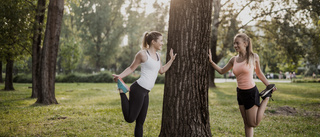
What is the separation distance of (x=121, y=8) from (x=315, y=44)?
36469 millimetres

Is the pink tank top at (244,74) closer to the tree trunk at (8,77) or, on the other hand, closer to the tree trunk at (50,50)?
the tree trunk at (50,50)

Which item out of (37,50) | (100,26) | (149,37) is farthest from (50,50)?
(100,26)

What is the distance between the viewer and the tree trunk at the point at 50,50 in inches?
449

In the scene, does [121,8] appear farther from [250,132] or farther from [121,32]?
[250,132]

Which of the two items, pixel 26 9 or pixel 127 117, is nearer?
pixel 127 117

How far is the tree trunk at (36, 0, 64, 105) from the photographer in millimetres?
11406

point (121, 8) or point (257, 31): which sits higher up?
point (121, 8)

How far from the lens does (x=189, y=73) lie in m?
4.18

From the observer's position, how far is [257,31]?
1034 inches

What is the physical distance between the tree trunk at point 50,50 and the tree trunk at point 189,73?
8.87 metres

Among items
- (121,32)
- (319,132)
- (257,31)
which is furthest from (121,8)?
(319,132)

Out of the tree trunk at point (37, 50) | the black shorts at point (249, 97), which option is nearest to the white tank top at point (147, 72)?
the black shorts at point (249, 97)

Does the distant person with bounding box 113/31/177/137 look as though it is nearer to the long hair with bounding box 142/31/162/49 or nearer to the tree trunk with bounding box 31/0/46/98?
the long hair with bounding box 142/31/162/49

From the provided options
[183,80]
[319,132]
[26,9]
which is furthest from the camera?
[26,9]
